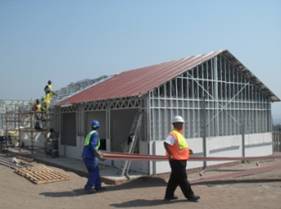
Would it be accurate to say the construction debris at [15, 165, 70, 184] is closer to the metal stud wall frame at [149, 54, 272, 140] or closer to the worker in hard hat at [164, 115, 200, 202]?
the metal stud wall frame at [149, 54, 272, 140]

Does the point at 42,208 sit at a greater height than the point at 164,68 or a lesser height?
lesser

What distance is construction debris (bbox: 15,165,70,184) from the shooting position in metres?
14.3

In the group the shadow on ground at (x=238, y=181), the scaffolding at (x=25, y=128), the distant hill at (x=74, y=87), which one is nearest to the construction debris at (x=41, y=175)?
the shadow on ground at (x=238, y=181)

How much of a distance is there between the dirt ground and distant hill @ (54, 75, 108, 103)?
9.67 m

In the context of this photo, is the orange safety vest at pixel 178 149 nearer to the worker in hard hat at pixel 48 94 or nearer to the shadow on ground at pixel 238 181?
the shadow on ground at pixel 238 181

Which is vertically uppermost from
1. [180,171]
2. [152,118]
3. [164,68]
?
[164,68]

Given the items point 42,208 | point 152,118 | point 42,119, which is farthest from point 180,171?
point 42,119

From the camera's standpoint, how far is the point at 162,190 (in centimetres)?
1251

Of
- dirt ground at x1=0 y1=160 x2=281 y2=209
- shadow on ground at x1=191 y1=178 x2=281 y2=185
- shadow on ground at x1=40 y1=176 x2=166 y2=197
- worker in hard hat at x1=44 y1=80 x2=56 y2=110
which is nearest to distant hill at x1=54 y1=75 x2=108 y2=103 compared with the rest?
worker in hard hat at x1=44 y1=80 x2=56 y2=110

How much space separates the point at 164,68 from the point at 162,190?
739 cm

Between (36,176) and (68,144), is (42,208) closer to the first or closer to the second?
(36,176)

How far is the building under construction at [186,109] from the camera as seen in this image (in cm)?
1605

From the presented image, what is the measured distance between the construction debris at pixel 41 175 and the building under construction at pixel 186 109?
101 inches

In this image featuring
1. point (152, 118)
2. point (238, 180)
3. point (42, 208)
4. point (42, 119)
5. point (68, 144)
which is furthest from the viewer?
point (42, 119)
